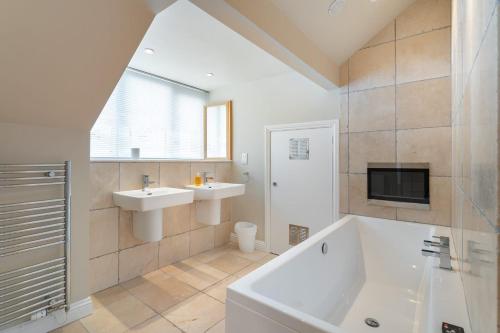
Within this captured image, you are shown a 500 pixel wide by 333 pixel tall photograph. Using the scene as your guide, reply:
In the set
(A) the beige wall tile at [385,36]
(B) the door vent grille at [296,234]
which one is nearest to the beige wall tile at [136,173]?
(B) the door vent grille at [296,234]

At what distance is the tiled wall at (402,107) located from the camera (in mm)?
2150

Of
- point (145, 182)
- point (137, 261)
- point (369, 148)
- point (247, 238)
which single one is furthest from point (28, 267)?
point (369, 148)

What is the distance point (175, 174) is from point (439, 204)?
8.87 feet

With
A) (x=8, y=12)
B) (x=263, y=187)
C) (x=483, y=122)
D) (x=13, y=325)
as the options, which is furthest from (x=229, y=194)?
(x=483, y=122)

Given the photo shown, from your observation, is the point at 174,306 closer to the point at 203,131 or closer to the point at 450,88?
the point at 203,131

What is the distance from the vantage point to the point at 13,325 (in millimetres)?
1609

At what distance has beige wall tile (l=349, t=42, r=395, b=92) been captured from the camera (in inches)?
94.4

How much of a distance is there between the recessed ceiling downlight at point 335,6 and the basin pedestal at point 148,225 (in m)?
2.29

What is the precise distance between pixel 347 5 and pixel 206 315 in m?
2.69

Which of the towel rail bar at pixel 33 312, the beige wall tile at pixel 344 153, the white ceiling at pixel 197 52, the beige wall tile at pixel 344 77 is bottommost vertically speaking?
the towel rail bar at pixel 33 312

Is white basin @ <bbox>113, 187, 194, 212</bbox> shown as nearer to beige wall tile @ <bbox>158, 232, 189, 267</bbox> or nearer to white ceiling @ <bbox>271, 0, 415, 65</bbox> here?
beige wall tile @ <bbox>158, 232, 189, 267</bbox>

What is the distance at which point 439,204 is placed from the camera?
2.18 metres

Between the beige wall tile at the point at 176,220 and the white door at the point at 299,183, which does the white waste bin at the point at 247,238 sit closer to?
the white door at the point at 299,183

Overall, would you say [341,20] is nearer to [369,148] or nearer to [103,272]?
[369,148]
